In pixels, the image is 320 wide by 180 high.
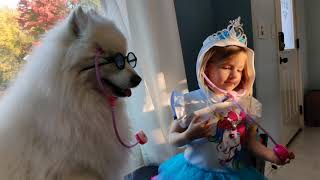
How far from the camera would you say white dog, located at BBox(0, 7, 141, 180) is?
0.74 m

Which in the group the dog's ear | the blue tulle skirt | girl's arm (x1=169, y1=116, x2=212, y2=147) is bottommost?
the blue tulle skirt

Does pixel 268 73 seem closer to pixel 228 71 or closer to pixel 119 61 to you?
pixel 228 71

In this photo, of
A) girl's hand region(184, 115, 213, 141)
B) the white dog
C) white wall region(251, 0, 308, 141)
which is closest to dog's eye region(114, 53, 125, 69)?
the white dog

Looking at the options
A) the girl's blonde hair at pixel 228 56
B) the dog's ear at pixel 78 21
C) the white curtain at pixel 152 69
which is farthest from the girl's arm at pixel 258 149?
the dog's ear at pixel 78 21

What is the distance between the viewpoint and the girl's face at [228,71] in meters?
1.22

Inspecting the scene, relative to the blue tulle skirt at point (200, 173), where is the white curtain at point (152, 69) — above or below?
above

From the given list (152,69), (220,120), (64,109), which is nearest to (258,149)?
(220,120)

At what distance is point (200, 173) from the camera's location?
3.98 ft

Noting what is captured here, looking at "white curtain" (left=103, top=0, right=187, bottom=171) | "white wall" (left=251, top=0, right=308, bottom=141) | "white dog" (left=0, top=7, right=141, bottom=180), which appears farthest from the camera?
"white wall" (left=251, top=0, right=308, bottom=141)

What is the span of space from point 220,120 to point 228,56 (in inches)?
10.0

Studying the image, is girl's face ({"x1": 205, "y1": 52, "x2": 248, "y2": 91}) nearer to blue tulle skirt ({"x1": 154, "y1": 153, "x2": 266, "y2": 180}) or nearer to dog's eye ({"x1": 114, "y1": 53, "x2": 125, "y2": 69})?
blue tulle skirt ({"x1": 154, "y1": 153, "x2": 266, "y2": 180})

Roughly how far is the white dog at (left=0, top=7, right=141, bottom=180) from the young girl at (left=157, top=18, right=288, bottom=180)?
0.45m

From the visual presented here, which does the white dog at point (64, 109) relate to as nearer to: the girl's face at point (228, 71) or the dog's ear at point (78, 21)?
the dog's ear at point (78, 21)

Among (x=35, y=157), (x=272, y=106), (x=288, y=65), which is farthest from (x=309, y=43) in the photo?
(x=35, y=157)
